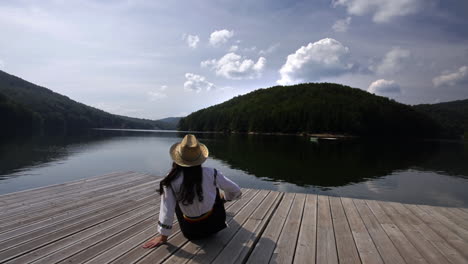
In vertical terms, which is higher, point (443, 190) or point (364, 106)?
point (364, 106)

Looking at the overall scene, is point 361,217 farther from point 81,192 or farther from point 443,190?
point 443,190

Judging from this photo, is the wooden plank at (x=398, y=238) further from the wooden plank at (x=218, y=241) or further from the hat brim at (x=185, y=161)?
the hat brim at (x=185, y=161)

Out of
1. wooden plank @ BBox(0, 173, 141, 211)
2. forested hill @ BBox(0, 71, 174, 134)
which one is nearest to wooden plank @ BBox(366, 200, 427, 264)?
wooden plank @ BBox(0, 173, 141, 211)

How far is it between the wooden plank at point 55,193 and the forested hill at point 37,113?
61.6 metres

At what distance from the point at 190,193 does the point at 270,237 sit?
127 centimetres

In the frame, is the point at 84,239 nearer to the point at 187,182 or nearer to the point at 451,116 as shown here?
the point at 187,182

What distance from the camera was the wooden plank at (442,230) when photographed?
10.6 ft

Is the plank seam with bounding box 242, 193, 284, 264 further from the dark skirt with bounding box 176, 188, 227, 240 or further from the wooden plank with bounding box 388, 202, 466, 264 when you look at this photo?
the wooden plank with bounding box 388, 202, 466, 264

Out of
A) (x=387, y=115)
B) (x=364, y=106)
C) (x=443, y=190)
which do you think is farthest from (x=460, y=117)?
(x=443, y=190)

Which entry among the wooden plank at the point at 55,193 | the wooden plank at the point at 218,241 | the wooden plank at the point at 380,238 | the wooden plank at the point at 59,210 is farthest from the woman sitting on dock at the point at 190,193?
the wooden plank at the point at 55,193

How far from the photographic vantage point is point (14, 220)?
371cm

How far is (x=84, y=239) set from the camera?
125 inches

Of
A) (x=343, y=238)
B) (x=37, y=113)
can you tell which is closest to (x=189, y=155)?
(x=343, y=238)

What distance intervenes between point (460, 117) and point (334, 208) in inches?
5724
